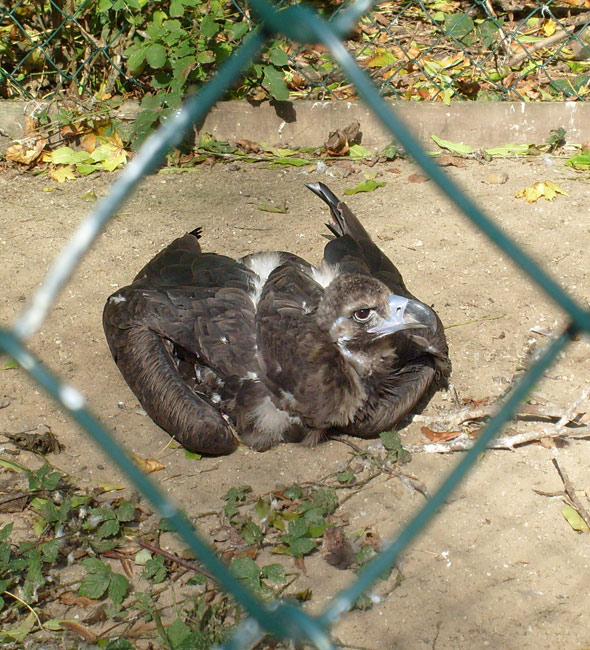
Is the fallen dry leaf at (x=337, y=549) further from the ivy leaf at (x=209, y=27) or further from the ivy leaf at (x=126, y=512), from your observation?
the ivy leaf at (x=209, y=27)

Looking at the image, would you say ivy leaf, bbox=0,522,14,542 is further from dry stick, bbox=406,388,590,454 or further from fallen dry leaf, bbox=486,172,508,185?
fallen dry leaf, bbox=486,172,508,185

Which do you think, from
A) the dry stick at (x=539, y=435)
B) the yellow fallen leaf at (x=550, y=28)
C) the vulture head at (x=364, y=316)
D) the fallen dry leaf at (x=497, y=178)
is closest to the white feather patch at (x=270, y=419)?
the vulture head at (x=364, y=316)

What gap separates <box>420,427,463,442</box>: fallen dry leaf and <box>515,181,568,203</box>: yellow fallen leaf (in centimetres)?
215

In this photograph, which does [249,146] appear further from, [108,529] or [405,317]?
[108,529]

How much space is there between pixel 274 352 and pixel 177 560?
100cm

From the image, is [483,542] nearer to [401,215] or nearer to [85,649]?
[85,649]

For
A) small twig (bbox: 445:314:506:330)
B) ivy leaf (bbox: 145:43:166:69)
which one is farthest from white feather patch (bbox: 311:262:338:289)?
ivy leaf (bbox: 145:43:166:69)

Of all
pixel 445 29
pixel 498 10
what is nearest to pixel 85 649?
pixel 445 29

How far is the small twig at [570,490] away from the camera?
319cm

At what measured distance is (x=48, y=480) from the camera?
3.35m

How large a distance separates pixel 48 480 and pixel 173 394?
615mm

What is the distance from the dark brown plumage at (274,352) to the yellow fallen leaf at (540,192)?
1676mm

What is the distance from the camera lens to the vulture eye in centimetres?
359

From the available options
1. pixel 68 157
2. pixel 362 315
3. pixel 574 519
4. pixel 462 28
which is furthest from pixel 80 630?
pixel 462 28
